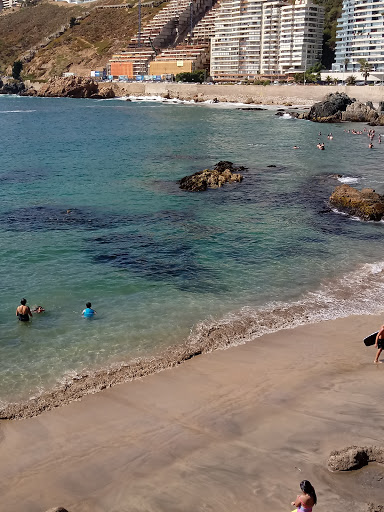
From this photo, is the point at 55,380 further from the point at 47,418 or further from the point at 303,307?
the point at 303,307

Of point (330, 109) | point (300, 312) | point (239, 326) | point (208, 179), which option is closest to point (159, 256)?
point (239, 326)

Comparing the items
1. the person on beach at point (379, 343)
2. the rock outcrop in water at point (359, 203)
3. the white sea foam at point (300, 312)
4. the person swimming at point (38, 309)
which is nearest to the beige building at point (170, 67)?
the rock outcrop in water at point (359, 203)

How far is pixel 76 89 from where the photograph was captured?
169000mm

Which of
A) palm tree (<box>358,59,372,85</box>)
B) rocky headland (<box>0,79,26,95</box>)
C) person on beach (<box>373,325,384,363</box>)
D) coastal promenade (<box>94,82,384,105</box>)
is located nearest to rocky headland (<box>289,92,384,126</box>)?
coastal promenade (<box>94,82,384,105</box>)

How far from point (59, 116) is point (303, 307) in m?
95.4

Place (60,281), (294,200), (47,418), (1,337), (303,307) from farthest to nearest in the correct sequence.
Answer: (294,200) → (60,281) → (303,307) → (1,337) → (47,418)

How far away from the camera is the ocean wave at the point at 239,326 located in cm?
1201

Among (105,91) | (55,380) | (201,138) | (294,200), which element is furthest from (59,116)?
(55,380)

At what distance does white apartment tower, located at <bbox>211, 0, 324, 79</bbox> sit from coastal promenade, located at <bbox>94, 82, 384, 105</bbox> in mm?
23261

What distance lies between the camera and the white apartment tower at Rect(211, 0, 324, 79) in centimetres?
15388

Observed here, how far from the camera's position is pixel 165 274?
19.8 m

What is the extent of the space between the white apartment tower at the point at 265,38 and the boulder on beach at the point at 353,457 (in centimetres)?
15819

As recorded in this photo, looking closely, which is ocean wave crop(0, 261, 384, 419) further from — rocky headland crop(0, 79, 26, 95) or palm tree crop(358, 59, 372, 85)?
rocky headland crop(0, 79, 26, 95)

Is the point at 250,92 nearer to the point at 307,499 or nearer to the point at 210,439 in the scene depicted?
the point at 210,439
